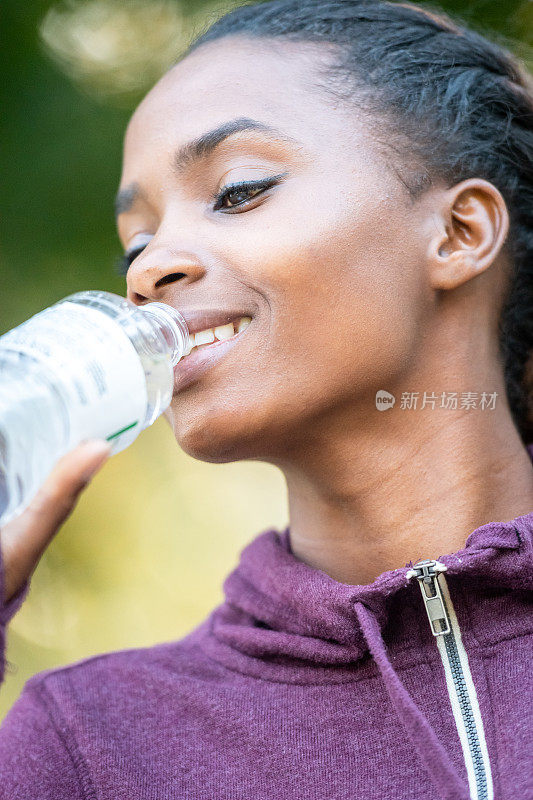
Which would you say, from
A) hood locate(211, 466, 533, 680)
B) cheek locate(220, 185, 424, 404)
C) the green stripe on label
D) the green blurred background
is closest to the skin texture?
cheek locate(220, 185, 424, 404)

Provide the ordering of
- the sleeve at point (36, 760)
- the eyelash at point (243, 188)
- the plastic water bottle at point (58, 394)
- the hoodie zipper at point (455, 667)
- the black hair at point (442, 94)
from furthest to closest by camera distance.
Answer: the black hair at point (442, 94) < the eyelash at point (243, 188) < the sleeve at point (36, 760) < the hoodie zipper at point (455, 667) < the plastic water bottle at point (58, 394)

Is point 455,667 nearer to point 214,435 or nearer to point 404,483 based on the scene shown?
point 404,483

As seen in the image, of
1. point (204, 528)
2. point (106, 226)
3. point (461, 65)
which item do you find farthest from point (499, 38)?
point (204, 528)

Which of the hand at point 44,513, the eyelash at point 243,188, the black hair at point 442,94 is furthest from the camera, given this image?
the black hair at point 442,94

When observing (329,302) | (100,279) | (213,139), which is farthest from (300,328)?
(100,279)

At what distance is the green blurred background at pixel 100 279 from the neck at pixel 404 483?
1.29 m

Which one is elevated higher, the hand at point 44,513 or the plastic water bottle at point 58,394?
the plastic water bottle at point 58,394

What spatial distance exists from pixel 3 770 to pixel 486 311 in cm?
120

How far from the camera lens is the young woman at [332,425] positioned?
1.37m

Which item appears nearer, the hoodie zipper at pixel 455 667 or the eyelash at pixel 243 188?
the hoodie zipper at pixel 455 667

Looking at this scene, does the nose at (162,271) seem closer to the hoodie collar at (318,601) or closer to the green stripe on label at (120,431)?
the green stripe on label at (120,431)

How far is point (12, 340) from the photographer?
3.92 feet

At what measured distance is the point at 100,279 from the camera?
3.37 metres

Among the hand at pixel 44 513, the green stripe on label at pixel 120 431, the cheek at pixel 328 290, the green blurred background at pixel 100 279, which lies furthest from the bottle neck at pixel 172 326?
the green blurred background at pixel 100 279
